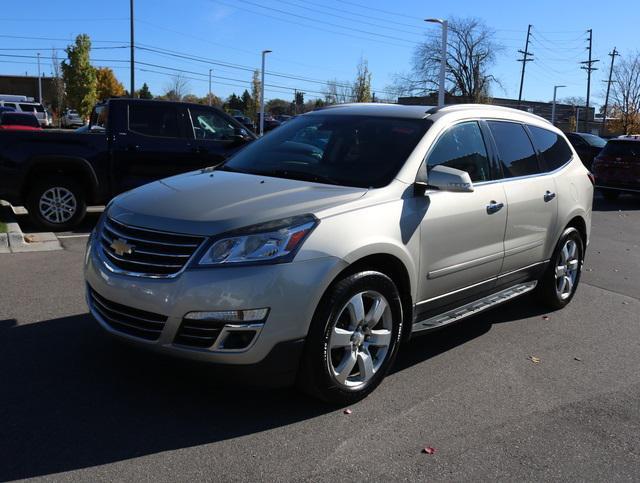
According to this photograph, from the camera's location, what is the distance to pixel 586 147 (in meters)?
20.8

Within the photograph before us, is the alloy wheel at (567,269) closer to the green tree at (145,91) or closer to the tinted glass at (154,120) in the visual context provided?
the tinted glass at (154,120)

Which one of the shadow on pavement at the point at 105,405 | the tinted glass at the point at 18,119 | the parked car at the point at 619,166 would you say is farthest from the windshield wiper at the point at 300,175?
the tinted glass at the point at 18,119

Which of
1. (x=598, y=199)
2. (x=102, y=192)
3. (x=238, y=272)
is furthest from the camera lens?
(x=598, y=199)

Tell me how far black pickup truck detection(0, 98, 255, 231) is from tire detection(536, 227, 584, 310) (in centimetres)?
525

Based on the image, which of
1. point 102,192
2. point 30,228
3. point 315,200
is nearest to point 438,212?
point 315,200

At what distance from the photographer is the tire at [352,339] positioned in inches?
136

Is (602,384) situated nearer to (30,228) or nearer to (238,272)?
(238,272)

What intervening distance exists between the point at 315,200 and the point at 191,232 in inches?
30.1

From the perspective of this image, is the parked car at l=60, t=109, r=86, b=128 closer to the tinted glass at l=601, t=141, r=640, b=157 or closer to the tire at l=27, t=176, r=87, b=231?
the tinted glass at l=601, t=141, r=640, b=157

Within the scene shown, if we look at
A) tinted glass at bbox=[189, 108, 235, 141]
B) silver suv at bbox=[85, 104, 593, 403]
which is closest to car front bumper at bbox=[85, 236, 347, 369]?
silver suv at bbox=[85, 104, 593, 403]

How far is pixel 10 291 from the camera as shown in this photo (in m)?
5.68

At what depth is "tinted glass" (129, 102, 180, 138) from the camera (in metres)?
9.24

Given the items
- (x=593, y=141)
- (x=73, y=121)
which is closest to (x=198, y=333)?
(x=593, y=141)

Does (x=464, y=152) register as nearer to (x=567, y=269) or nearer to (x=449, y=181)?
(x=449, y=181)
